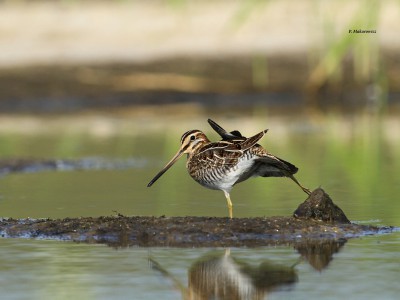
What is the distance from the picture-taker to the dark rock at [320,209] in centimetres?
993

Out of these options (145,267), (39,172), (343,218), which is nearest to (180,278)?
(145,267)

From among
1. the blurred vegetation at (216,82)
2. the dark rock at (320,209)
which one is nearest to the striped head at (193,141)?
the dark rock at (320,209)

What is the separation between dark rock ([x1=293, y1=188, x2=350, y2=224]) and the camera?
32.6 feet

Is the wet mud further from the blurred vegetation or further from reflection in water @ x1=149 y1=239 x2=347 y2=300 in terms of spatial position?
the blurred vegetation

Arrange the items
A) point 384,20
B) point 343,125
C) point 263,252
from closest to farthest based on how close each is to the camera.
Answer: point 263,252
point 343,125
point 384,20

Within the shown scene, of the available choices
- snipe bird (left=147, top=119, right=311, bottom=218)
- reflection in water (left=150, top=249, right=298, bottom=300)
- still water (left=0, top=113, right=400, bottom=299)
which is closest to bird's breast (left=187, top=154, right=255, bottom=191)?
snipe bird (left=147, top=119, right=311, bottom=218)

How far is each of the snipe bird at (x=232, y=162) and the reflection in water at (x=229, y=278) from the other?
1279 mm

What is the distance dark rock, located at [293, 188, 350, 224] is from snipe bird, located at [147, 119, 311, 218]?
0.40 metres

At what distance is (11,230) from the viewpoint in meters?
10.1

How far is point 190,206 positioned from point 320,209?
6.61ft

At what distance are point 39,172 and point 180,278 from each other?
702 centimetres

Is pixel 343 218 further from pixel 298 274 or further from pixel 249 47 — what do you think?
pixel 249 47

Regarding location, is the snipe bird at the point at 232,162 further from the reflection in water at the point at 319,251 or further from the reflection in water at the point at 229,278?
the reflection in water at the point at 229,278

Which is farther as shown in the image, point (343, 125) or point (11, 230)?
point (343, 125)
